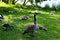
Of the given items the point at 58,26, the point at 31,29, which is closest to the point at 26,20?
the point at 58,26

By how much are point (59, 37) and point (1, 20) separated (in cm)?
401

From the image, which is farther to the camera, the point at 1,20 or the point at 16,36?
the point at 1,20

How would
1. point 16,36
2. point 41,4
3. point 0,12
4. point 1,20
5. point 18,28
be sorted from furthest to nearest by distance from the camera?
point 41,4, point 0,12, point 1,20, point 18,28, point 16,36

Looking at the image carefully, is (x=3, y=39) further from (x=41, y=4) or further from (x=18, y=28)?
(x=41, y=4)

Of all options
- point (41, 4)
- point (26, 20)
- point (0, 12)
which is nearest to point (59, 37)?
point (26, 20)

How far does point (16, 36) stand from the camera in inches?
348

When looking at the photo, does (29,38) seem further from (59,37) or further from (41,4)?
(41,4)

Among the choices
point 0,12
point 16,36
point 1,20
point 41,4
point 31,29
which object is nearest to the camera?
point 31,29

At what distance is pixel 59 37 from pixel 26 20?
3.50m

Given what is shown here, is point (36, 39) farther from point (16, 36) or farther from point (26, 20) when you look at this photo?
point (26, 20)

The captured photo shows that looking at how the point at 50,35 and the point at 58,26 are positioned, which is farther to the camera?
A: the point at 58,26

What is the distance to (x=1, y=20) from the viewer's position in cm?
1168

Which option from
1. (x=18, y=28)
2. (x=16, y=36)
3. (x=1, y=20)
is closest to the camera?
(x=16, y=36)

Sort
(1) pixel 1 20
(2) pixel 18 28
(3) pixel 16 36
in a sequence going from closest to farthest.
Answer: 1. (3) pixel 16 36
2. (2) pixel 18 28
3. (1) pixel 1 20
